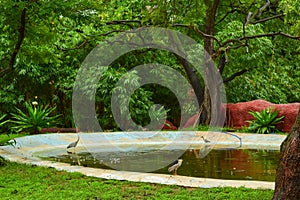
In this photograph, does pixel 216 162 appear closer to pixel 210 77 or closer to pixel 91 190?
pixel 91 190

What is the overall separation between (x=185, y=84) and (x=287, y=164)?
13.4 metres

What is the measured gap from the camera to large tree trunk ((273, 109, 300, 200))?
4.10 m

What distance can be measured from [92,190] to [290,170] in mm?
2319

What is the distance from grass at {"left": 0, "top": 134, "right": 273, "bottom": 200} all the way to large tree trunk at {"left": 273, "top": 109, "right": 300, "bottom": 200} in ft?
2.50

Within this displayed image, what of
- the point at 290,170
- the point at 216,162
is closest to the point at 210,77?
the point at 216,162

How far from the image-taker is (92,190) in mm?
5422

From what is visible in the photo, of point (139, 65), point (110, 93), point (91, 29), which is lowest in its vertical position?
point (110, 93)

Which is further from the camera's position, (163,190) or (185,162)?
(185,162)

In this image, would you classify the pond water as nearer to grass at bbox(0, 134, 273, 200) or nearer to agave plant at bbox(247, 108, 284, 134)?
grass at bbox(0, 134, 273, 200)

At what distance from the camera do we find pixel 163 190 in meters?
5.34

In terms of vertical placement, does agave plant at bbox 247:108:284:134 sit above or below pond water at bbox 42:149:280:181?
above

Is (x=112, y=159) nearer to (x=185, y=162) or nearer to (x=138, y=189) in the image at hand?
(x=185, y=162)

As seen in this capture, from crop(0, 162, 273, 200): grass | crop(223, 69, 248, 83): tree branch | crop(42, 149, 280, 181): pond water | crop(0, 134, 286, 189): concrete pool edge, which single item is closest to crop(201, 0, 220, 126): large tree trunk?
crop(223, 69, 248, 83): tree branch

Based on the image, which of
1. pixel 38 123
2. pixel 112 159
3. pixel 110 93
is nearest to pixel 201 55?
pixel 110 93
